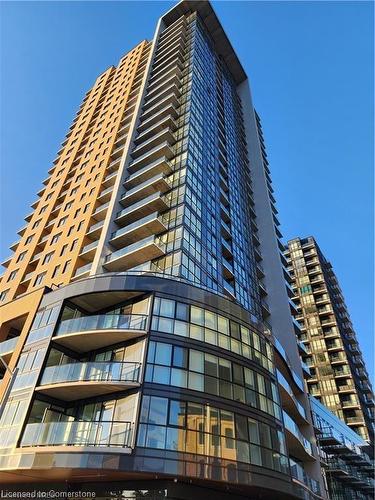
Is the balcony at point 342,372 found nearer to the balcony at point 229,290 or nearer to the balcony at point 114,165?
the balcony at point 229,290

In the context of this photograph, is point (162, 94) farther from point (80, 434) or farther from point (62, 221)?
point (80, 434)

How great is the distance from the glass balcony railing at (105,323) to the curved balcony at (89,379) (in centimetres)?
224

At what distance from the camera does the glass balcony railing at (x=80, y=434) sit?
17.0 metres

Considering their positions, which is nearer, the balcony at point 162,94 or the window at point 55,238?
the window at point 55,238

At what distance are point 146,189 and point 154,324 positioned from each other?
18203 millimetres

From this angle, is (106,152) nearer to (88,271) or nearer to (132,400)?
(88,271)

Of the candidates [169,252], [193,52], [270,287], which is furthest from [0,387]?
[193,52]

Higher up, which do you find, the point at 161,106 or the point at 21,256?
the point at 161,106

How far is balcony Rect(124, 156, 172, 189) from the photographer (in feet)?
123

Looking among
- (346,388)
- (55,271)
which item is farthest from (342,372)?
(55,271)

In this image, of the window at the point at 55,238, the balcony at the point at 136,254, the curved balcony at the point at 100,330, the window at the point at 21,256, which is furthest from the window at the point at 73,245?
the curved balcony at the point at 100,330

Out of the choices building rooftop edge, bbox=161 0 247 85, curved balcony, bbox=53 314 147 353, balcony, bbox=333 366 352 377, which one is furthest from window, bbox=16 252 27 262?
balcony, bbox=333 366 352 377

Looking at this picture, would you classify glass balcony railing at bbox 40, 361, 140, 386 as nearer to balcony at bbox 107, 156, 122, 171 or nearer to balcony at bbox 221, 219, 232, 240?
balcony at bbox 221, 219, 232, 240

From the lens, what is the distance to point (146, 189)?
36188 millimetres
